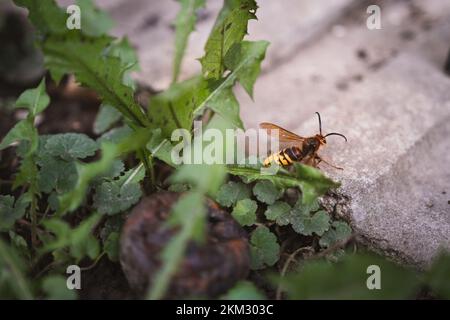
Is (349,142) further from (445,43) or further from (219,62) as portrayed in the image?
(445,43)

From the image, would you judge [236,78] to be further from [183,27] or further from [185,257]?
[185,257]

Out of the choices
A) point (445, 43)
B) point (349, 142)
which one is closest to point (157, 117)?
point (349, 142)

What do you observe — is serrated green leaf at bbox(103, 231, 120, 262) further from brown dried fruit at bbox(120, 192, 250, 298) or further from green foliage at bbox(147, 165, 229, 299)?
green foliage at bbox(147, 165, 229, 299)

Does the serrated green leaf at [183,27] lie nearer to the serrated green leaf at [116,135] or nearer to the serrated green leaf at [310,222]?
the serrated green leaf at [116,135]

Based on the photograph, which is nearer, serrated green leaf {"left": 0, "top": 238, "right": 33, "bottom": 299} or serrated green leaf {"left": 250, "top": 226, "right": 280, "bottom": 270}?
serrated green leaf {"left": 0, "top": 238, "right": 33, "bottom": 299}

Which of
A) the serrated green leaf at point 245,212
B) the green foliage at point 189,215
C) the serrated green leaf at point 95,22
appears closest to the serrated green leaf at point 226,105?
the serrated green leaf at point 245,212

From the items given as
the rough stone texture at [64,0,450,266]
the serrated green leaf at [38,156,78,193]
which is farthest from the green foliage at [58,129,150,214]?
the rough stone texture at [64,0,450,266]

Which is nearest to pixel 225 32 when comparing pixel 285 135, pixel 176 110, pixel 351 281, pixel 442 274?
pixel 176 110
